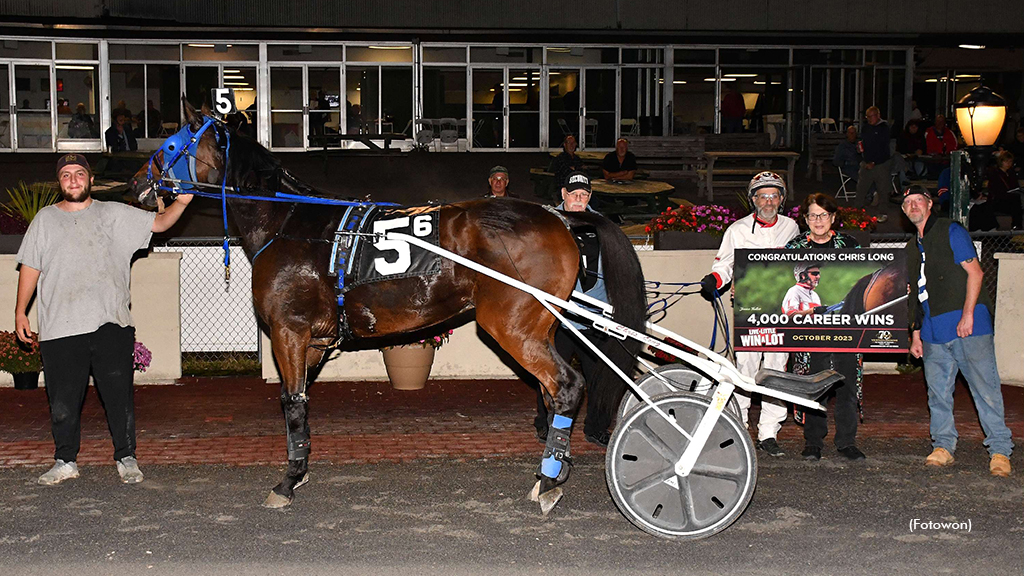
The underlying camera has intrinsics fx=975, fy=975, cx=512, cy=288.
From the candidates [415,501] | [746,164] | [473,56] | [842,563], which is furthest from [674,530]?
[473,56]

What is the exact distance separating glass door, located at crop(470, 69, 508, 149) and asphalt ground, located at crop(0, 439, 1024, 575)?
21.9m

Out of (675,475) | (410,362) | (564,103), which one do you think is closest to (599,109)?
(564,103)

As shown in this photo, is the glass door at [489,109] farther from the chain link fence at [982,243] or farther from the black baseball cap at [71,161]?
the black baseball cap at [71,161]

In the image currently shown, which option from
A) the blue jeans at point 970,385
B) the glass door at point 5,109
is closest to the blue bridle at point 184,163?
the blue jeans at point 970,385

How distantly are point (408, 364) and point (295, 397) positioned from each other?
3452 mm

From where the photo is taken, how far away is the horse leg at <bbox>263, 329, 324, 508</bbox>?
6090 millimetres

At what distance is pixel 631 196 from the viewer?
62.3 ft

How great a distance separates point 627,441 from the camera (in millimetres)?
Answer: 5309

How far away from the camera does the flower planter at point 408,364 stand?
953cm

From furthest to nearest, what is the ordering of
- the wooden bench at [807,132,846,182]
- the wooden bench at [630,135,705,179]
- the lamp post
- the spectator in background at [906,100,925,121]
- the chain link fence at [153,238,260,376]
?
Answer: 1. the spectator in background at [906,100,925,121]
2. the wooden bench at [807,132,846,182]
3. the wooden bench at [630,135,705,179]
4. the chain link fence at [153,238,260,376]
5. the lamp post

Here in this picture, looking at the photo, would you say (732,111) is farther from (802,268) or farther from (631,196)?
(802,268)

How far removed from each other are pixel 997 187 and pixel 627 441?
1450 cm

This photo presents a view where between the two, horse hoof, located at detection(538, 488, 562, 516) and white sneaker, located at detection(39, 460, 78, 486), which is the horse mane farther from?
horse hoof, located at detection(538, 488, 562, 516)

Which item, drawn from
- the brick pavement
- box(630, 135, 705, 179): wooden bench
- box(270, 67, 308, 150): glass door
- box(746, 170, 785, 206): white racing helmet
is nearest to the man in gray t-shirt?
the brick pavement
